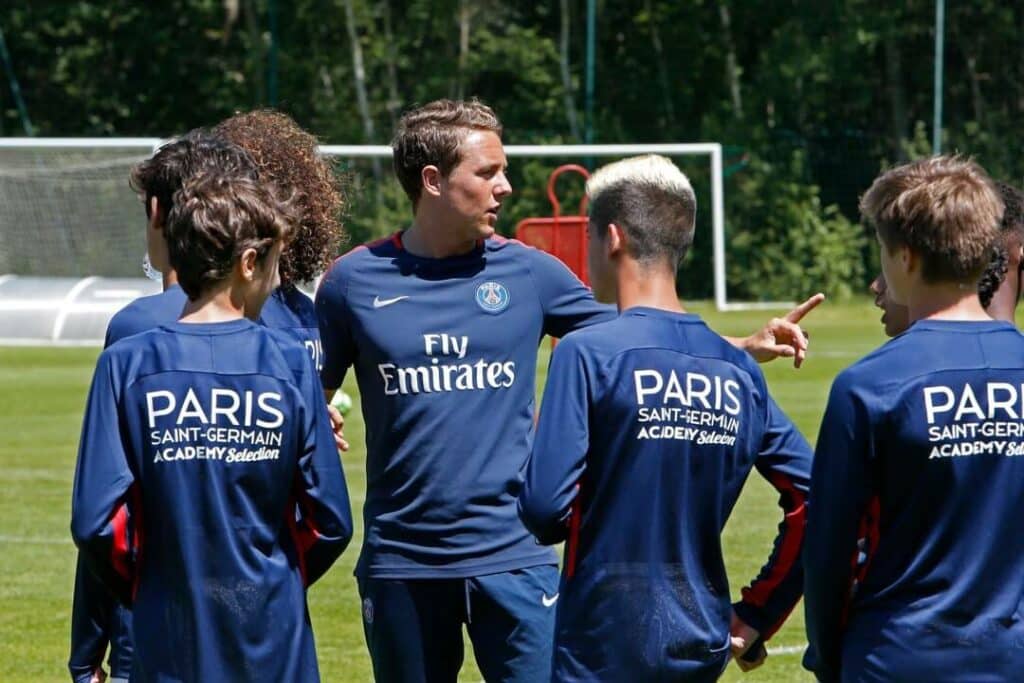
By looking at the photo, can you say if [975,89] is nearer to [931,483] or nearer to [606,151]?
[606,151]

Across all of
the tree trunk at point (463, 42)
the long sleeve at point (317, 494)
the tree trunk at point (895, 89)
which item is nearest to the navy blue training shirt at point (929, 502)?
the long sleeve at point (317, 494)

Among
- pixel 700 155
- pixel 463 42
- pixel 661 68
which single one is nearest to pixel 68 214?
pixel 700 155

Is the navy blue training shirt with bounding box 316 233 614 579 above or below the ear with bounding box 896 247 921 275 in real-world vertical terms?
below

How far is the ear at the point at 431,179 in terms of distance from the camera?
193 inches

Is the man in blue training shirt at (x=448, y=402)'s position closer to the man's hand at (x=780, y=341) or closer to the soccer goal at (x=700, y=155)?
the man's hand at (x=780, y=341)

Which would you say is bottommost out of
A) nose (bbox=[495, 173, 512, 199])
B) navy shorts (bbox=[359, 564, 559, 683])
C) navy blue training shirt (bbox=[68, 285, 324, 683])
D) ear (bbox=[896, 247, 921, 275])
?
navy shorts (bbox=[359, 564, 559, 683])

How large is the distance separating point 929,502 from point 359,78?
31049 mm

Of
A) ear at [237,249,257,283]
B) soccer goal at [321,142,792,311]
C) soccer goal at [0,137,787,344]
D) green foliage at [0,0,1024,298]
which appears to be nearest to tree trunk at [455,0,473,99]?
green foliage at [0,0,1024,298]

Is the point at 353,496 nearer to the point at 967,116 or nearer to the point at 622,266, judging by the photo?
the point at 622,266

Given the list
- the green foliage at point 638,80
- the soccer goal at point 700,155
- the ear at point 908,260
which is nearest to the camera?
the ear at point 908,260

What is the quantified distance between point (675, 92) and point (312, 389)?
30997mm

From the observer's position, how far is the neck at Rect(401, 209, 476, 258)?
4.91 meters

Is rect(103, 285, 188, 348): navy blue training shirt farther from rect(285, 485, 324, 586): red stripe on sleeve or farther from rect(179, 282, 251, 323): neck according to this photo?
rect(285, 485, 324, 586): red stripe on sleeve

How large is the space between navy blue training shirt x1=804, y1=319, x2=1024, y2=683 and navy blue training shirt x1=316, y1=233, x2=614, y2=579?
1.32m
